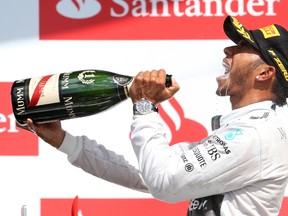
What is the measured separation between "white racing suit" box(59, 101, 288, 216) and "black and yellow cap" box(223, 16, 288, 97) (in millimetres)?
93

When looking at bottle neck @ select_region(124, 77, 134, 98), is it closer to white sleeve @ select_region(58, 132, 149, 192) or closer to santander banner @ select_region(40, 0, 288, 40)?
white sleeve @ select_region(58, 132, 149, 192)

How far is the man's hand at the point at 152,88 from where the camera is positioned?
214 centimetres

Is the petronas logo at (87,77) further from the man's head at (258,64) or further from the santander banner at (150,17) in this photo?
the santander banner at (150,17)

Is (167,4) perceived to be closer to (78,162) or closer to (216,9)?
(216,9)

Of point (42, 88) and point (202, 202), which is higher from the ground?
point (42, 88)

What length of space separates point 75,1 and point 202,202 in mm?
1081

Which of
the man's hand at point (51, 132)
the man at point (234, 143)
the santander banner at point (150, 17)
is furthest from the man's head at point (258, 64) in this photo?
the santander banner at point (150, 17)

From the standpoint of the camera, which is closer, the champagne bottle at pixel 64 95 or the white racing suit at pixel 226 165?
the white racing suit at pixel 226 165

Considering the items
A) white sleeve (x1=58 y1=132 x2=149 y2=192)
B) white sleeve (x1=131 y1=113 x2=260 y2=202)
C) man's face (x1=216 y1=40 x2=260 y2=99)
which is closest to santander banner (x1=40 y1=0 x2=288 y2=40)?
white sleeve (x1=58 y1=132 x2=149 y2=192)

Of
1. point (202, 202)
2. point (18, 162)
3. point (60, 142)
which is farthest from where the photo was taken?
point (18, 162)

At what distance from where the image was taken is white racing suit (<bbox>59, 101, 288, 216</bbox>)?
2068mm

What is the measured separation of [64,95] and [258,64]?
0.48 meters

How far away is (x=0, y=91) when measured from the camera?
297 centimetres

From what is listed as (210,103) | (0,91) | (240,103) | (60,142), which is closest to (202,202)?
(240,103)
